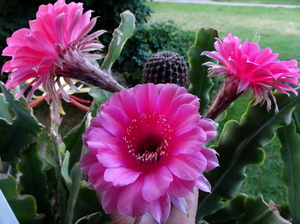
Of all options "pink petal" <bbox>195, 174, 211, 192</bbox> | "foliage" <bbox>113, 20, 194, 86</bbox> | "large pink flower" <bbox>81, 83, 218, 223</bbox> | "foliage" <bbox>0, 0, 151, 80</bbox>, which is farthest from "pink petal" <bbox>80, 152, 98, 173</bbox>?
"foliage" <bbox>0, 0, 151, 80</bbox>

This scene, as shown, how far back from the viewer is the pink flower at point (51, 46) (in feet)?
1.11

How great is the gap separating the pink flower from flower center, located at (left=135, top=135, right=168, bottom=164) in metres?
0.12

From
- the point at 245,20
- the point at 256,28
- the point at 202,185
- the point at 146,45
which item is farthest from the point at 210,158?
the point at 245,20

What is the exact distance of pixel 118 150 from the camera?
1.10 ft

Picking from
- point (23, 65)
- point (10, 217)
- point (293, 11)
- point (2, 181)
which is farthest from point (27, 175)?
point (293, 11)

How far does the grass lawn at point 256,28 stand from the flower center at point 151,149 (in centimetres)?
132

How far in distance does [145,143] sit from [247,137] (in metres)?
0.29

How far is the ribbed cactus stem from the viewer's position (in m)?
0.42

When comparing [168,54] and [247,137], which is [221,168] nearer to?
[247,137]

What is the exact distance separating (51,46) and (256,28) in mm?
3345

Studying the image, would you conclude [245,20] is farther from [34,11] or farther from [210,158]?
[210,158]


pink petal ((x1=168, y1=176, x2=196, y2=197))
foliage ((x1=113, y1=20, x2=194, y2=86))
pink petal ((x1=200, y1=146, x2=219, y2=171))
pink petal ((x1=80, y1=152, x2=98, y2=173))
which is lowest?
foliage ((x1=113, y1=20, x2=194, y2=86))

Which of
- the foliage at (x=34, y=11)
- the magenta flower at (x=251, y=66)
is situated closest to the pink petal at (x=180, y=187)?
the magenta flower at (x=251, y=66)

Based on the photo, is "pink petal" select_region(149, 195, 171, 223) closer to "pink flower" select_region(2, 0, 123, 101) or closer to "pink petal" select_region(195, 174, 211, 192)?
"pink petal" select_region(195, 174, 211, 192)
